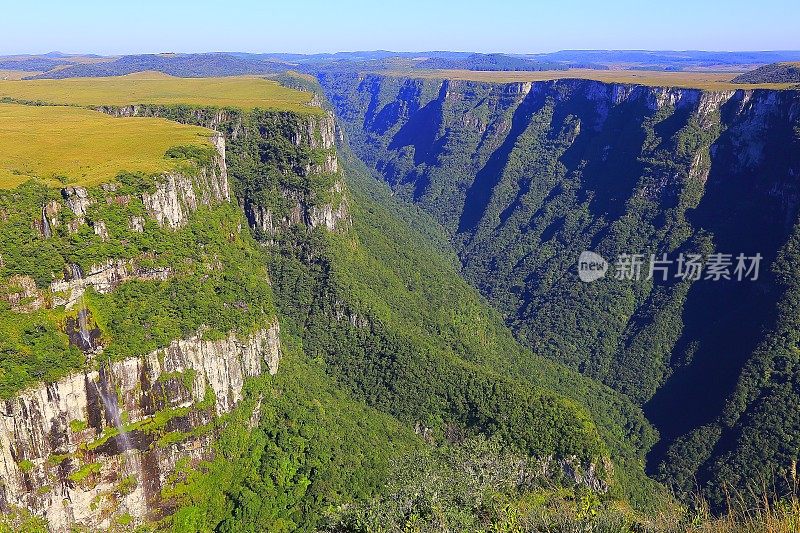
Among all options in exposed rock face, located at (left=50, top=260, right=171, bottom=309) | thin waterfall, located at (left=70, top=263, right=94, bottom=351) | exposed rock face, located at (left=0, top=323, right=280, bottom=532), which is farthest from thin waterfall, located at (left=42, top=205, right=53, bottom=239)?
exposed rock face, located at (left=0, top=323, right=280, bottom=532)

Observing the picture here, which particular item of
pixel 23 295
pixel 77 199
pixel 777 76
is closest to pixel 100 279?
pixel 23 295

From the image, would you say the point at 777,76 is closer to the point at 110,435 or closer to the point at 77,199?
the point at 77,199

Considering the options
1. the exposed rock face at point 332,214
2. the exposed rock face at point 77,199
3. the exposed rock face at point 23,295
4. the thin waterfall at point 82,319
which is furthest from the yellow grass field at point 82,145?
the exposed rock face at point 332,214

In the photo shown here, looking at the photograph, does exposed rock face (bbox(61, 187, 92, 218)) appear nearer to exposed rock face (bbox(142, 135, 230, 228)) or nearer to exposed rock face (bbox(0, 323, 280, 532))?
exposed rock face (bbox(142, 135, 230, 228))

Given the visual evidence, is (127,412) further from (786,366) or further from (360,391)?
(786,366)

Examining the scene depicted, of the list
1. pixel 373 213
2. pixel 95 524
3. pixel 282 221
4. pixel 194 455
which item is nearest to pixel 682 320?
pixel 373 213

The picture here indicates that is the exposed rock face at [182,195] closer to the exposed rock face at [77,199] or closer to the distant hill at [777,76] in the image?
the exposed rock face at [77,199]
